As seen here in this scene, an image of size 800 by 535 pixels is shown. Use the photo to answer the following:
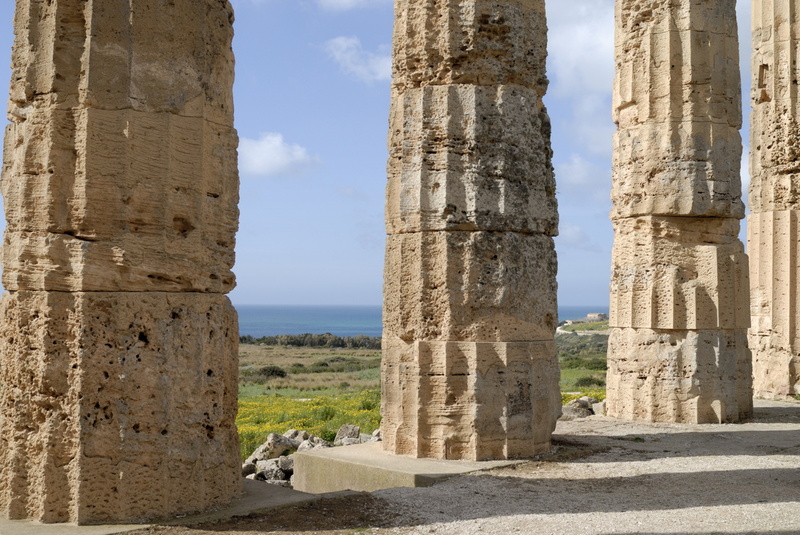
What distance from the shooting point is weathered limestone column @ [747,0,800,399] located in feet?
44.7

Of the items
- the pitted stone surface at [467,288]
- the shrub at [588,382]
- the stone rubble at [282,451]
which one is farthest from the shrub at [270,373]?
the pitted stone surface at [467,288]

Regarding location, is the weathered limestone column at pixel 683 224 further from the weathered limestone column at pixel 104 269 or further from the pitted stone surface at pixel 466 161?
the weathered limestone column at pixel 104 269

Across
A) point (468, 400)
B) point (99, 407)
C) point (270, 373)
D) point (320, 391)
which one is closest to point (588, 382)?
point (320, 391)

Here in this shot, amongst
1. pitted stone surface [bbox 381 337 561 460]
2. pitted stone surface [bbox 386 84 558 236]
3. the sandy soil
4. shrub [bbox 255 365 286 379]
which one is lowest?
shrub [bbox 255 365 286 379]

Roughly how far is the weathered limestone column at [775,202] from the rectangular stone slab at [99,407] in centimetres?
1125

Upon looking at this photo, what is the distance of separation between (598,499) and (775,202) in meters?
9.25

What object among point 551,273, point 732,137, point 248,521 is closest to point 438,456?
point 551,273

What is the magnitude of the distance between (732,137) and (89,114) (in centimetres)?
856

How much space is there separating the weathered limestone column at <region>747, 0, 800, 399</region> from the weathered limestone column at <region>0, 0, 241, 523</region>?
36.6 feet

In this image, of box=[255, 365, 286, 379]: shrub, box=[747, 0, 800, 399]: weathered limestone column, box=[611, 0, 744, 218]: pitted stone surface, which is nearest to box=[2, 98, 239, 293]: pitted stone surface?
box=[611, 0, 744, 218]: pitted stone surface

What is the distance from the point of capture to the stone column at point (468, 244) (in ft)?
25.7

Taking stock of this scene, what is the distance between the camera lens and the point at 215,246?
222 inches

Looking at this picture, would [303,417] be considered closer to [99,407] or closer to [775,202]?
[775,202]

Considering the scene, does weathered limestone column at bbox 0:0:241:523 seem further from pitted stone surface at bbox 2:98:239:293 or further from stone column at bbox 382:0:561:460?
stone column at bbox 382:0:561:460
